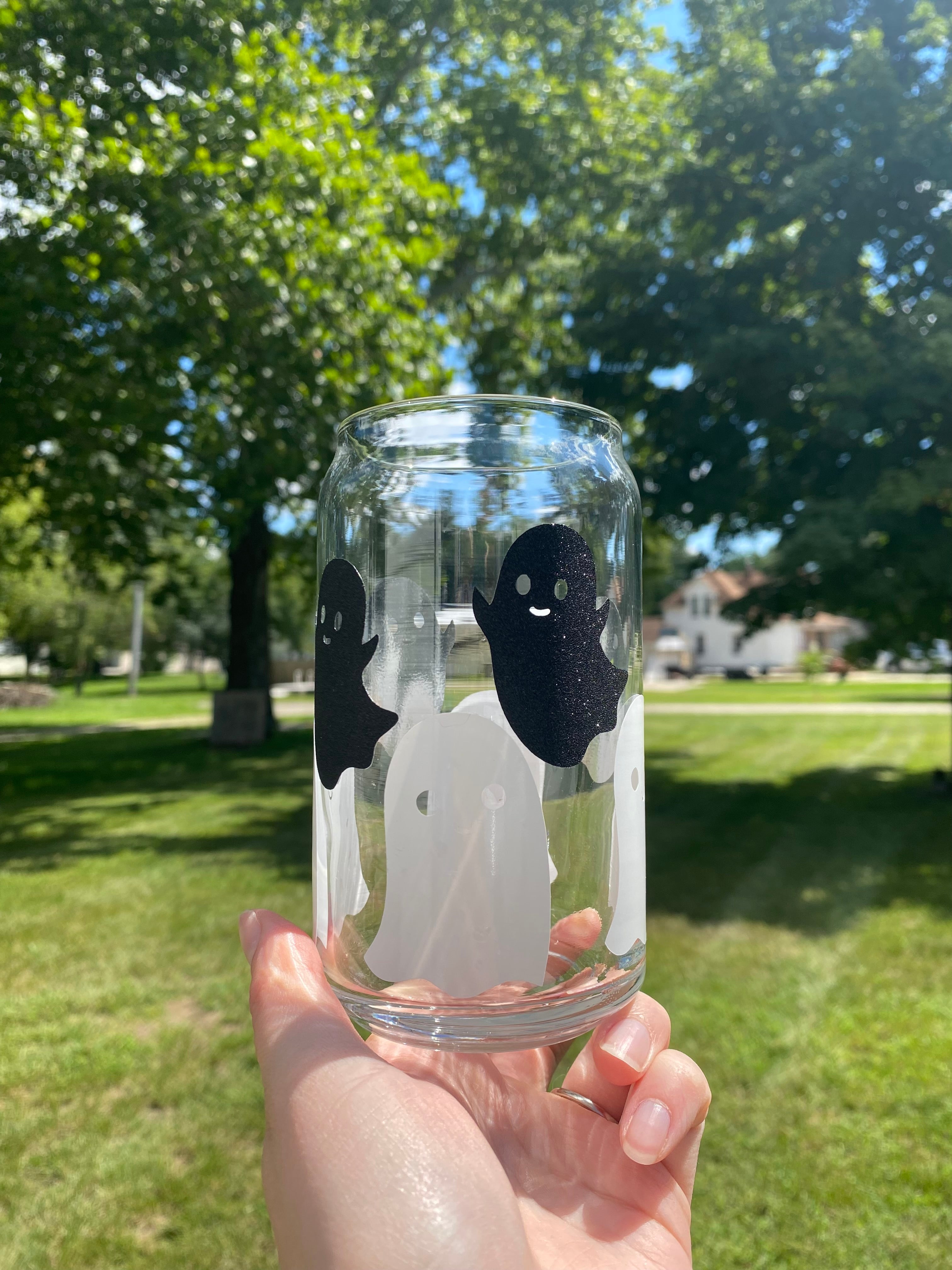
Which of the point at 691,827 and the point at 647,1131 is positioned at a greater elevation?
the point at 647,1131

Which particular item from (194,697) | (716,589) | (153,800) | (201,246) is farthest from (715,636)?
(201,246)

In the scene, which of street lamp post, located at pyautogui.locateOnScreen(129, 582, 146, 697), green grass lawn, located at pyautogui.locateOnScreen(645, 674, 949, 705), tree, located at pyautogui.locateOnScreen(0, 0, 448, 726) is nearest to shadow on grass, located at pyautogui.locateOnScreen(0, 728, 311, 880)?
tree, located at pyautogui.locateOnScreen(0, 0, 448, 726)

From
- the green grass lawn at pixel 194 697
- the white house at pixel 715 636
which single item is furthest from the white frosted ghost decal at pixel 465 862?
the white house at pixel 715 636

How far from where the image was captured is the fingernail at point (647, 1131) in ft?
4.81

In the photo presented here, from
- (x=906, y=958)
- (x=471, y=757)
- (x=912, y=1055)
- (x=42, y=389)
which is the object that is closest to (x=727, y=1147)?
(x=912, y=1055)

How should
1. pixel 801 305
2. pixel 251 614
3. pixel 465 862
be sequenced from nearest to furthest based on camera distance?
pixel 465 862, pixel 801 305, pixel 251 614

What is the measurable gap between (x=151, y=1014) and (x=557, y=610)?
4.58 m

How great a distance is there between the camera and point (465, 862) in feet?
4.04

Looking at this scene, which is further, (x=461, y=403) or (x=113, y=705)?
(x=113, y=705)

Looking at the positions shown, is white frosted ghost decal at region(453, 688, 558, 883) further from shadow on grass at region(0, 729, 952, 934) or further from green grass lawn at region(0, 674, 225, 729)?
green grass lawn at region(0, 674, 225, 729)

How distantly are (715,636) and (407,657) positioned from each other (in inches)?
2493

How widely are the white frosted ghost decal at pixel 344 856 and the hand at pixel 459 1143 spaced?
0.23 meters

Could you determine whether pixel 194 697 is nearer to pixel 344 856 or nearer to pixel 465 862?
pixel 344 856

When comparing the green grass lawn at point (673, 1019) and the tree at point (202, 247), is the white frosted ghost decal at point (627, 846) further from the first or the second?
the tree at point (202, 247)
